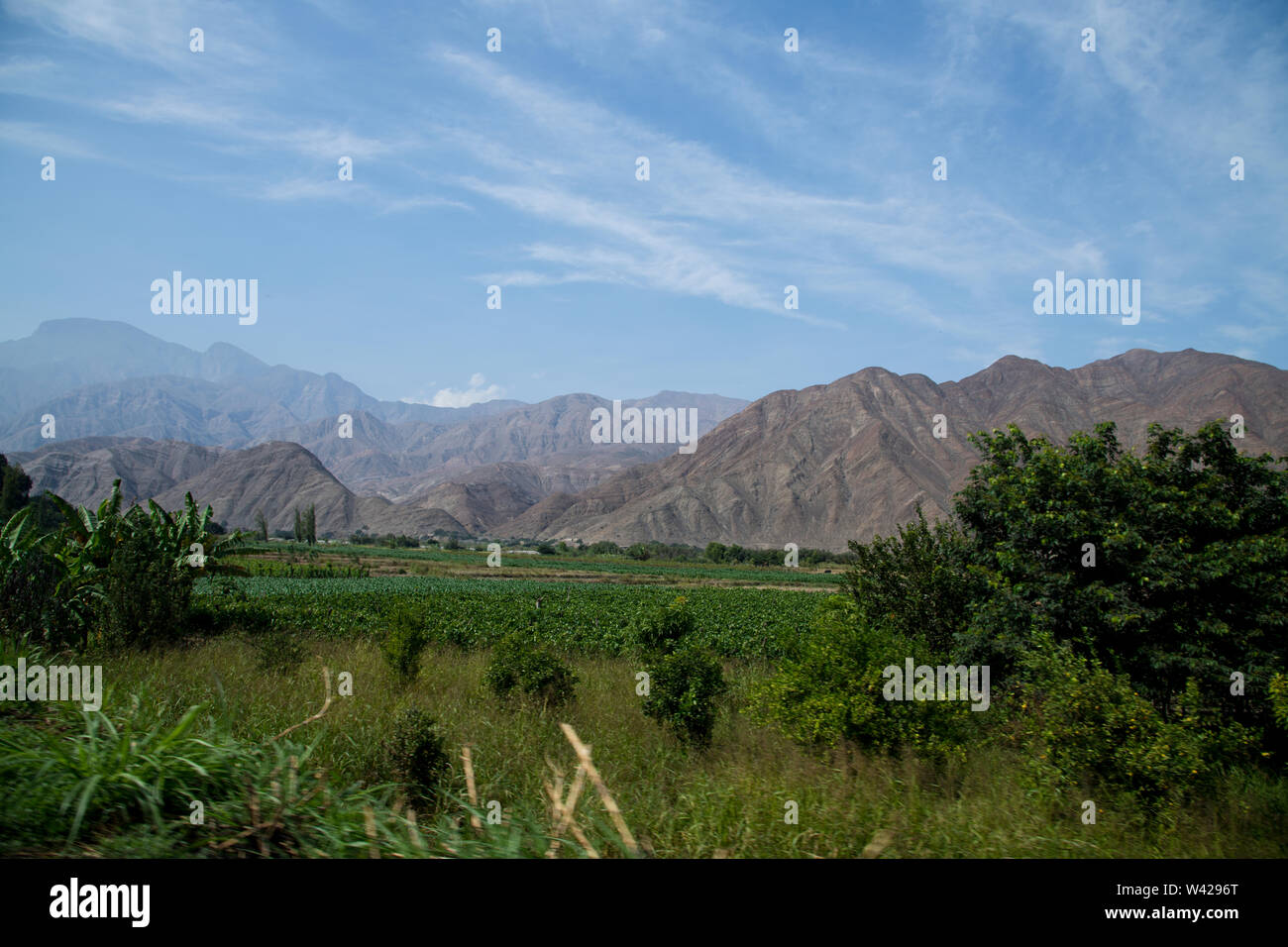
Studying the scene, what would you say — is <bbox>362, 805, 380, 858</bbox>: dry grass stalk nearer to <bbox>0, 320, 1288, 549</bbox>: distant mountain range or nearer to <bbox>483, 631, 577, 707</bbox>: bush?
<bbox>483, 631, 577, 707</bbox>: bush

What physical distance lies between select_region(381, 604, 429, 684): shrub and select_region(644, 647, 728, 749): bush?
14.5ft

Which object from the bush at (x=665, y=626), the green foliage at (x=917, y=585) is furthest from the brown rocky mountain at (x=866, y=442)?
the bush at (x=665, y=626)

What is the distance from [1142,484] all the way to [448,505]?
Result: 16814 centimetres

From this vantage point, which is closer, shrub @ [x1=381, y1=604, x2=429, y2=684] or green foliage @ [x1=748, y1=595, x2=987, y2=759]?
green foliage @ [x1=748, y1=595, x2=987, y2=759]

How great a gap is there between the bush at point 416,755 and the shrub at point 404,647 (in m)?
4.99

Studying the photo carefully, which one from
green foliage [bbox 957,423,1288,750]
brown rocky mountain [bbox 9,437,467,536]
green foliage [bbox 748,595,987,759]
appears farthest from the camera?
brown rocky mountain [bbox 9,437,467,536]

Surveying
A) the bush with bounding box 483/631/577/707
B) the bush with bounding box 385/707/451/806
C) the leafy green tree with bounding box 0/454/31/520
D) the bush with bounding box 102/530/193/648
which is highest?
the leafy green tree with bounding box 0/454/31/520

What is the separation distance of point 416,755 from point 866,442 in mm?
118111

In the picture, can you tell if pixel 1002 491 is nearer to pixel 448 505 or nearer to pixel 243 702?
pixel 243 702

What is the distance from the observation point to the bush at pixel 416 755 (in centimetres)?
619

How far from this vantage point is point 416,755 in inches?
246

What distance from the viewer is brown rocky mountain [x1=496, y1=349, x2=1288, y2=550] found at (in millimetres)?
97312

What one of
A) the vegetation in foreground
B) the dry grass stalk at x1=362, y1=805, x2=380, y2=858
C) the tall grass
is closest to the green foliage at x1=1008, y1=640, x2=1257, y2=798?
the vegetation in foreground

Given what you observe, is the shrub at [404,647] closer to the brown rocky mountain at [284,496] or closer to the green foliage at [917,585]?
the green foliage at [917,585]
